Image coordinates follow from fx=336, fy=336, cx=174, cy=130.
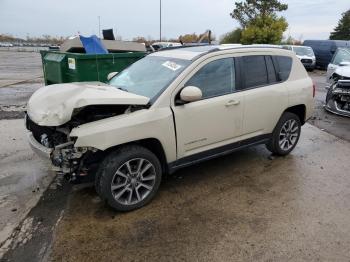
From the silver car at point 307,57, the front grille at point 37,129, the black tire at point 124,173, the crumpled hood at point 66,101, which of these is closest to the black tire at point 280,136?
the black tire at point 124,173

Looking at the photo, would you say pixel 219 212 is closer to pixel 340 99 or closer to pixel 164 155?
pixel 164 155

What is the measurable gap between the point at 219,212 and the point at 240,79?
1.83 metres

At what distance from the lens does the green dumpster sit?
6854 millimetres

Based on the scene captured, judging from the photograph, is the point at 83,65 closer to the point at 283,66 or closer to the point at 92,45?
the point at 92,45

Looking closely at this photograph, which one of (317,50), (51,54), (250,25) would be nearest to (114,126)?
(51,54)

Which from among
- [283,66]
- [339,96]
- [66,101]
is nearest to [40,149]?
[66,101]

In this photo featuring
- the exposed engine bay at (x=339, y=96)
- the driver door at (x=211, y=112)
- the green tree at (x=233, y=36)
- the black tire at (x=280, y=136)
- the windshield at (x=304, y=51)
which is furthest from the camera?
the green tree at (x=233, y=36)

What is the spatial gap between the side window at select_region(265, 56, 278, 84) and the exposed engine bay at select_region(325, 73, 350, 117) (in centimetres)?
392

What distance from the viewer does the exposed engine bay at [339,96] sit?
8133mm

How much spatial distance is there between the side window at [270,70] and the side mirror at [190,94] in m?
1.65

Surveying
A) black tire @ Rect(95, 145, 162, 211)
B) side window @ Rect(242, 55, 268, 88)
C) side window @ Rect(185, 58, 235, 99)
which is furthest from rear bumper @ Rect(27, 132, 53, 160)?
A: side window @ Rect(242, 55, 268, 88)

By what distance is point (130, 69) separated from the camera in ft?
16.1

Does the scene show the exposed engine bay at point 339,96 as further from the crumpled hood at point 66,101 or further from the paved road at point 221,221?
the crumpled hood at point 66,101

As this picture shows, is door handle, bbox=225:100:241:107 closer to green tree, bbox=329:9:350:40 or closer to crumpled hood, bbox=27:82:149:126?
crumpled hood, bbox=27:82:149:126
